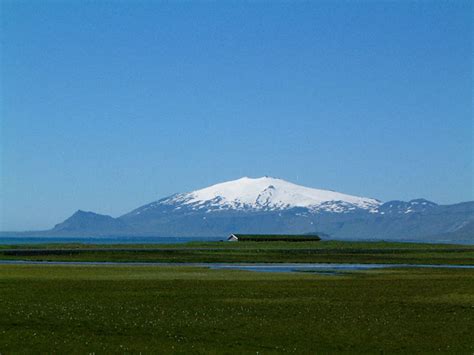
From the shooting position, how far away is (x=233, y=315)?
135 ft

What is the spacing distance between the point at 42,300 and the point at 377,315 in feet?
65.2

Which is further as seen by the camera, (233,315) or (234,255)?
(234,255)

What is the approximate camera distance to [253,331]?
117 feet

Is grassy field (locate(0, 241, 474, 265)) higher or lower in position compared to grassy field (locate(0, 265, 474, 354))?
higher

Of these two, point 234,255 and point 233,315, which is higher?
point 234,255

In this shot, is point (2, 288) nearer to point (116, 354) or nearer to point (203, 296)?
point (203, 296)

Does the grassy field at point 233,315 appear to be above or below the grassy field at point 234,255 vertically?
below

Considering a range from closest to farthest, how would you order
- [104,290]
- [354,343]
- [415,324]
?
[354,343] < [415,324] < [104,290]

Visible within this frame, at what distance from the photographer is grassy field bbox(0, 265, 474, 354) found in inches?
1261

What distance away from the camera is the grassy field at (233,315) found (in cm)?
3203

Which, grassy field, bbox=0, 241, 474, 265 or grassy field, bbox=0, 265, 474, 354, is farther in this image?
grassy field, bbox=0, 241, 474, 265

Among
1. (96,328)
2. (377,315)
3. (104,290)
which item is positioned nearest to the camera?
(96,328)

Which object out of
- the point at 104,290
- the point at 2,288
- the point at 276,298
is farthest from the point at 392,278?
the point at 2,288

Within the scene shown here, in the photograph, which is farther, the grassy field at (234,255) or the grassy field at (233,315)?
the grassy field at (234,255)
